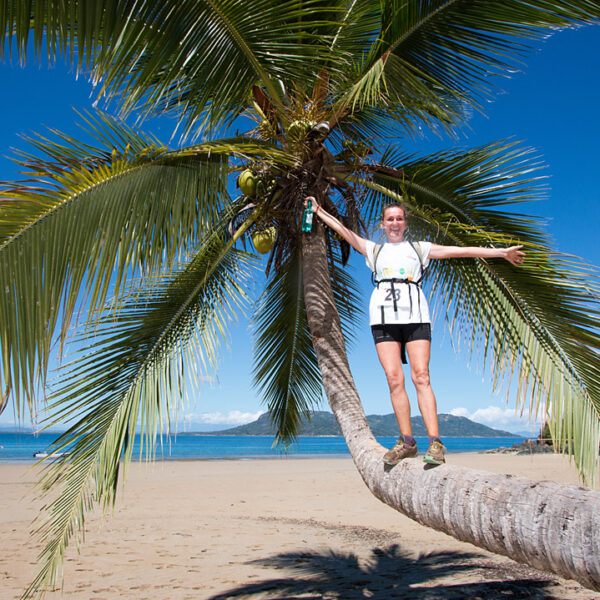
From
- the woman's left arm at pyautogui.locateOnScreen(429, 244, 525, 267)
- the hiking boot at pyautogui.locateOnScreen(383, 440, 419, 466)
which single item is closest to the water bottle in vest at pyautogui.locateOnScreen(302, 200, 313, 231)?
the woman's left arm at pyautogui.locateOnScreen(429, 244, 525, 267)

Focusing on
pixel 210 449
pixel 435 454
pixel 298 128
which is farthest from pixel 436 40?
pixel 210 449

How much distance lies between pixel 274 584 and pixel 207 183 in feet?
15.7

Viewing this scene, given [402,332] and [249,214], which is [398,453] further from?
[249,214]

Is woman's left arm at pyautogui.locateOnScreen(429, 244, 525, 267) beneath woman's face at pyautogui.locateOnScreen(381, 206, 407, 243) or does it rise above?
beneath

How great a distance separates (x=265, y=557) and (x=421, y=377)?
5.76 m

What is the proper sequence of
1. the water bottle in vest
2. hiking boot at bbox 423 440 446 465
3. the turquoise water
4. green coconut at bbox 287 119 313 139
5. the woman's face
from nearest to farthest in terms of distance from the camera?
hiking boot at bbox 423 440 446 465
the woman's face
the water bottle in vest
green coconut at bbox 287 119 313 139
the turquoise water

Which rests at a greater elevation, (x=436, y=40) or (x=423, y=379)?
(x=436, y=40)

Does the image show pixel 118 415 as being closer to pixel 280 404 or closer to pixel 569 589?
pixel 280 404

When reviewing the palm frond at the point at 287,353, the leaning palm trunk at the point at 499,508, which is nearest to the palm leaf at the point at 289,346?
the palm frond at the point at 287,353

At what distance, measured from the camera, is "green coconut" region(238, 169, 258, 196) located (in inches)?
195

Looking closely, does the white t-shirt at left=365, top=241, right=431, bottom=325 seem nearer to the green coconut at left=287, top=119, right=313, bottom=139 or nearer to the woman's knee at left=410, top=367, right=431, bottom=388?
the woman's knee at left=410, top=367, right=431, bottom=388

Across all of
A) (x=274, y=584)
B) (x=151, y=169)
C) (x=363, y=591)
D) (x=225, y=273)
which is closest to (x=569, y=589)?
(x=363, y=591)

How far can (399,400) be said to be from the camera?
3.32 metres

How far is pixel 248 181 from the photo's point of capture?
4957mm
